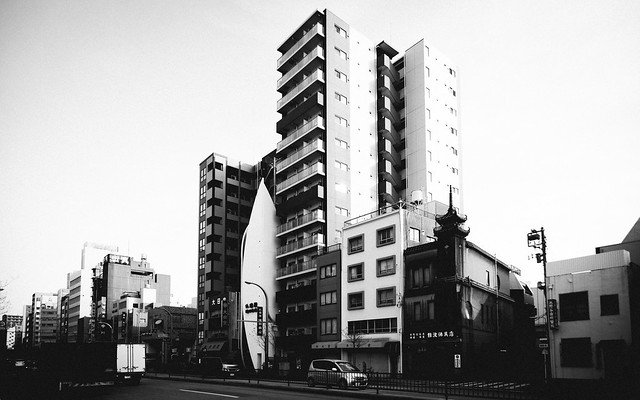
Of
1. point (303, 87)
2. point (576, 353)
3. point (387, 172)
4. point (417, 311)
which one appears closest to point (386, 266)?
point (417, 311)

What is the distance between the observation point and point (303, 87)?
76.9 meters

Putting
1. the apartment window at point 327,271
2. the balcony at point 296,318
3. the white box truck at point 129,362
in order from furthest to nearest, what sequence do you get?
the balcony at point 296,318
the apartment window at point 327,271
the white box truck at point 129,362

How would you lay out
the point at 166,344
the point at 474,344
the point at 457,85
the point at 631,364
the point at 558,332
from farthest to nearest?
the point at 166,344, the point at 457,85, the point at 474,344, the point at 558,332, the point at 631,364

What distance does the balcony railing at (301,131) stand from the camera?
7312 centimetres

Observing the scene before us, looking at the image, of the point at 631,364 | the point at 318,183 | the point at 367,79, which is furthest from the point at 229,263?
the point at 631,364

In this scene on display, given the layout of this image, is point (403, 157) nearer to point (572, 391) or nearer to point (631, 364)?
point (631, 364)

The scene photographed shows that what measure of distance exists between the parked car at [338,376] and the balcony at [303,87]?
44681 mm

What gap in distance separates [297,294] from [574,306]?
35953mm

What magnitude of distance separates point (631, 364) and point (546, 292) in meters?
7.64

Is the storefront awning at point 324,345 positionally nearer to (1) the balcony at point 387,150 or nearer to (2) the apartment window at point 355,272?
(2) the apartment window at point 355,272

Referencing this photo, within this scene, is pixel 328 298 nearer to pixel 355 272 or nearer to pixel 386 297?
pixel 355 272

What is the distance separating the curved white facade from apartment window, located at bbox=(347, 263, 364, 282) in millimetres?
17664

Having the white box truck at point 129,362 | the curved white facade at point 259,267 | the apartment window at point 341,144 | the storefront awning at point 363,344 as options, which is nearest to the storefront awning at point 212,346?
the curved white facade at point 259,267

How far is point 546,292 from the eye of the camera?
140ft
